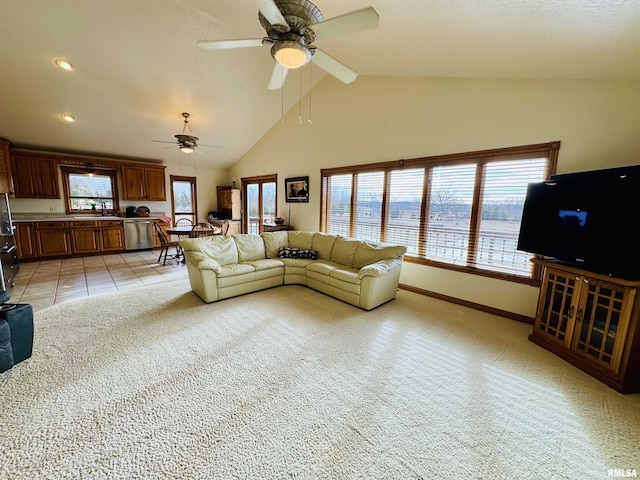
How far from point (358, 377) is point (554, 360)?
6.39 feet

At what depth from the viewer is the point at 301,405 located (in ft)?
5.89

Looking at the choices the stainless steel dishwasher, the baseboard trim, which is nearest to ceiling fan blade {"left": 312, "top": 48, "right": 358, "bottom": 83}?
the baseboard trim

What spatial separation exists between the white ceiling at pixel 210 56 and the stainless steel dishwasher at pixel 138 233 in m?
1.89

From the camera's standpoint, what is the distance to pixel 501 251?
3.33 meters

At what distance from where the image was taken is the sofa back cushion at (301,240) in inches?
193

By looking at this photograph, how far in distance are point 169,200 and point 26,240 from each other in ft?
10.3

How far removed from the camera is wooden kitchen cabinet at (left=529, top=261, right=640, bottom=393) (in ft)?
6.49

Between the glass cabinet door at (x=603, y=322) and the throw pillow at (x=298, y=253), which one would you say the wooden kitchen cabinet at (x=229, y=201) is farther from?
the glass cabinet door at (x=603, y=322)

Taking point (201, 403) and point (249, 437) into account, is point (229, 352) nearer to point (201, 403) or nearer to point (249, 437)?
point (201, 403)

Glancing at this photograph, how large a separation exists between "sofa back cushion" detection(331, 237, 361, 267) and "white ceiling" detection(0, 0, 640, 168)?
8.81 feet

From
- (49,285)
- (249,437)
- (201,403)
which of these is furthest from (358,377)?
(49,285)

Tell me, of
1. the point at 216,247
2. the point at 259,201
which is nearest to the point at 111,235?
the point at 259,201

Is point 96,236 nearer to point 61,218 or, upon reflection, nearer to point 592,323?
point 61,218

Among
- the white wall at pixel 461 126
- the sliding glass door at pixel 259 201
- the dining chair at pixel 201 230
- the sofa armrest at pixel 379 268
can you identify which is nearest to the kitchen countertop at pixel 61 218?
the dining chair at pixel 201 230
